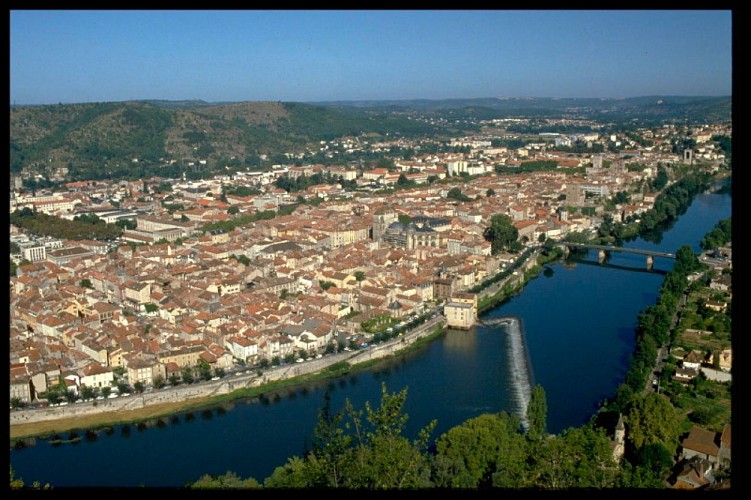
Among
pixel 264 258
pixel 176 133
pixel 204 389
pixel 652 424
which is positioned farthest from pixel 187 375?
pixel 176 133

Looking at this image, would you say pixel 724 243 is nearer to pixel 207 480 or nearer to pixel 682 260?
pixel 682 260

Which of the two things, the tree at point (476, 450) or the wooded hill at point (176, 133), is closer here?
the tree at point (476, 450)

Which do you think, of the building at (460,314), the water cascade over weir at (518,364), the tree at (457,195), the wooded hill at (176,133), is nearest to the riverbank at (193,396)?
the building at (460,314)

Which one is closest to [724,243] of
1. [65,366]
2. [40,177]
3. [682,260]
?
[682,260]

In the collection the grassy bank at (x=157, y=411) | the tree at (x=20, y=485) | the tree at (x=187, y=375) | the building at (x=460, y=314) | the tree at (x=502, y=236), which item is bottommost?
the grassy bank at (x=157, y=411)

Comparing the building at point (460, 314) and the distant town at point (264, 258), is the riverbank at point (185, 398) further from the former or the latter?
the building at point (460, 314)

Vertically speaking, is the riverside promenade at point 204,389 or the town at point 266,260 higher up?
the town at point 266,260

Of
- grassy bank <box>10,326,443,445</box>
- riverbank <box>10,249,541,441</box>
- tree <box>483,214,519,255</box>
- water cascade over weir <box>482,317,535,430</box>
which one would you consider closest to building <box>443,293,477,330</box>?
water cascade over weir <box>482,317,535,430</box>
